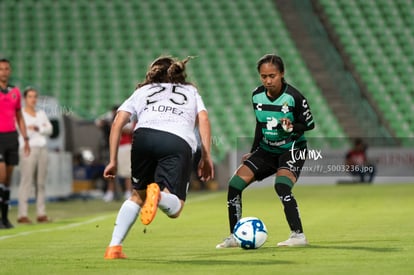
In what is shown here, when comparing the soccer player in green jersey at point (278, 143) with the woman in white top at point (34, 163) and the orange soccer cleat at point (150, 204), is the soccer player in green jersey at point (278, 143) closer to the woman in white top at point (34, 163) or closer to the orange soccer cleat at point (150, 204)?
the orange soccer cleat at point (150, 204)

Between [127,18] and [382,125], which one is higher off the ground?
Answer: [127,18]

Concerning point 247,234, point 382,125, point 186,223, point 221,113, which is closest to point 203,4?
point 221,113

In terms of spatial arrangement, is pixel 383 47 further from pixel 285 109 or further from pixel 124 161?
pixel 285 109

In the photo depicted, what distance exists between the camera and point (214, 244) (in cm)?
951

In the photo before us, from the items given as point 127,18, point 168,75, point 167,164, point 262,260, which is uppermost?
point 127,18

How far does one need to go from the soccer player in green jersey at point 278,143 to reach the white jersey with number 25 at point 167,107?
132 centimetres

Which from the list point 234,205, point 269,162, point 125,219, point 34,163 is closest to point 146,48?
point 34,163

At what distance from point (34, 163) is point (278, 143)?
655 centimetres

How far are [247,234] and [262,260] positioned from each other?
1016 mm

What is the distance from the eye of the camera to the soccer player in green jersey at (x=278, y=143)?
352 inches

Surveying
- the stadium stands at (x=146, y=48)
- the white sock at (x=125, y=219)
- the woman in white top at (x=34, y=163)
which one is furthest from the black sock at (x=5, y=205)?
the stadium stands at (x=146, y=48)

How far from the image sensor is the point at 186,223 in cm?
1318

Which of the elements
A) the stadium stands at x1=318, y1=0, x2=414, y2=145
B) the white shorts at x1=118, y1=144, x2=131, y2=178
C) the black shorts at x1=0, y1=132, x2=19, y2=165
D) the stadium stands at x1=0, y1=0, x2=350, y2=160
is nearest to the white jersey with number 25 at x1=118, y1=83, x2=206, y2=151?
the black shorts at x1=0, y1=132, x2=19, y2=165

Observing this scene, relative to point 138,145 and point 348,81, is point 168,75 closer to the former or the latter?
point 138,145
